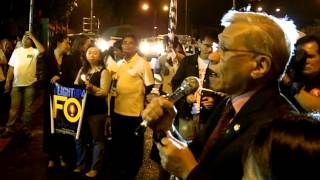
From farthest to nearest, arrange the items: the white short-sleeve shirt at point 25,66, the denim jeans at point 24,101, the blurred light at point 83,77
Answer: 1. the denim jeans at point 24,101
2. the white short-sleeve shirt at point 25,66
3. the blurred light at point 83,77

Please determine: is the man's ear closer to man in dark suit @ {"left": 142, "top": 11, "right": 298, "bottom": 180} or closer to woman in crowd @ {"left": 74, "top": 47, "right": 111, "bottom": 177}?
man in dark suit @ {"left": 142, "top": 11, "right": 298, "bottom": 180}

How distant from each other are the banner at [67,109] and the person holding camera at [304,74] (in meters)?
3.60

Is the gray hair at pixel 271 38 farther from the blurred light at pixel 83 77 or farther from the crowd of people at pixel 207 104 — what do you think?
the blurred light at pixel 83 77

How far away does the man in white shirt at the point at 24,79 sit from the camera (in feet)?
30.8

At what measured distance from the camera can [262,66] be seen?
2.27m

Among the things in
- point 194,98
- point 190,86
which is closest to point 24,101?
point 194,98

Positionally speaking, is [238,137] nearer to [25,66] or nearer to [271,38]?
[271,38]

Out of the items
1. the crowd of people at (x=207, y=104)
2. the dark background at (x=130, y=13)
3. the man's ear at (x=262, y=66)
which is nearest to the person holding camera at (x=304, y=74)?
the crowd of people at (x=207, y=104)

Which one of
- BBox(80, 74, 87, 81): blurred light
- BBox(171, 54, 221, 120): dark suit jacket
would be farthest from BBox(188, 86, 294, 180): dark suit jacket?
BBox(80, 74, 87, 81): blurred light

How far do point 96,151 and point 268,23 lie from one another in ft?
16.5

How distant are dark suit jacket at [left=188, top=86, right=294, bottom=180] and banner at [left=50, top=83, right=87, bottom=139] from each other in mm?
4764

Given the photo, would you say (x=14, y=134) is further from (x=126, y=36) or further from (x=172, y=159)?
(x=172, y=159)

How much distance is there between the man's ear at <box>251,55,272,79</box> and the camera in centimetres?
226

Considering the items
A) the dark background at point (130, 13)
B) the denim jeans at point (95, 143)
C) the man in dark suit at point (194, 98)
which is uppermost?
the dark background at point (130, 13)
